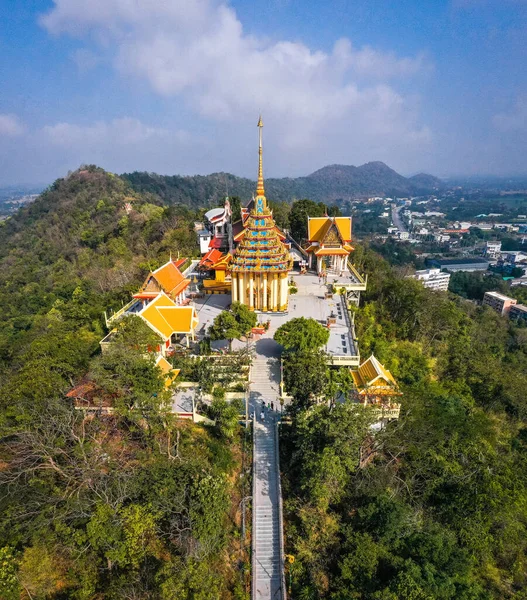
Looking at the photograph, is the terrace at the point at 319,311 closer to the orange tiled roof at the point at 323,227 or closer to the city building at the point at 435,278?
the orange tiled roof at the point at 323,227

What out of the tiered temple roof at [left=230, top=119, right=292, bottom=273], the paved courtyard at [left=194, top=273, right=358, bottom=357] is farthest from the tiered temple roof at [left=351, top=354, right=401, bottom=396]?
the tiered temple roof at [left=230, top=119, right=292, bottom=273]

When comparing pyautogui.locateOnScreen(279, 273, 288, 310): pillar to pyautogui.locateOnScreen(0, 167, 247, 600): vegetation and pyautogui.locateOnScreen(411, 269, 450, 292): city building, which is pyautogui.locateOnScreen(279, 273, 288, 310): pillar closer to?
pyautogui.locateOnScreen(0, 167, 247, 600): vegetation

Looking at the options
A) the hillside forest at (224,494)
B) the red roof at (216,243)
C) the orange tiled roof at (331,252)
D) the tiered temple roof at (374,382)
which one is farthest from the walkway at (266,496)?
the red roof at (216,243)

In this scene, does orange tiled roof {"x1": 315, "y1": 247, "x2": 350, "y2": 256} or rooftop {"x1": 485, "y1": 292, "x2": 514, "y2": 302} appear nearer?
orange tiled roof {"x1": 315, "y1": 247, "x2": 350, "y2": 256}

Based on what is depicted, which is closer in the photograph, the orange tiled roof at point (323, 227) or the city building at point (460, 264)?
the orange tiled roof at point (323, 227)

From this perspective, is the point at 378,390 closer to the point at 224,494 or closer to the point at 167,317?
the point at 224,494

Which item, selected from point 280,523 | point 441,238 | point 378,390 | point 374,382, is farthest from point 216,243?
point 441,238

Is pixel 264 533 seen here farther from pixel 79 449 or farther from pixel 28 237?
pixel 28 237
